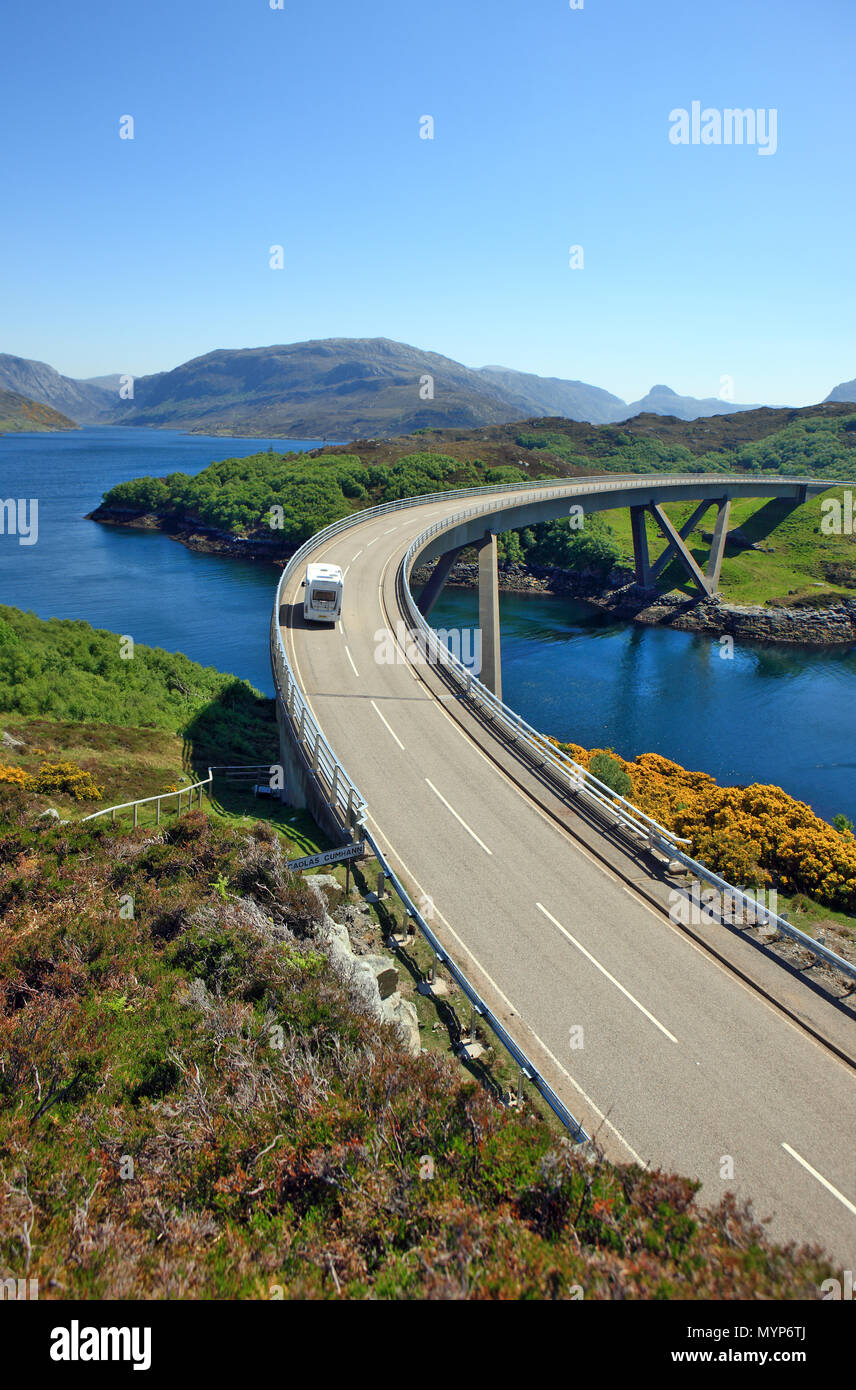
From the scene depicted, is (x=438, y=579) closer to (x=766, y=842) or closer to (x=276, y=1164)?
(x=766, y=842)

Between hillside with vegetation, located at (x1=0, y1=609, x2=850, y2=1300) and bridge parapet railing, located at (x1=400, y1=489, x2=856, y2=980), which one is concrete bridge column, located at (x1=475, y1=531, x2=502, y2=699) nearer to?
bridge parapet railing, located at (x1=400, y1=489, x2=856, y2=980)

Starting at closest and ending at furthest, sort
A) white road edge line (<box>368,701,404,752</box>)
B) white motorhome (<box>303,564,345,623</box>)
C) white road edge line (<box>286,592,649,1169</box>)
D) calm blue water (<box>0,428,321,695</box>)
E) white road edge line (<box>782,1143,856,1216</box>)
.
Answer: white road edge line (<box>782,1143,856,1216</box>)
white road edge line (<box>286,592,649,1169</box>)
white road edge line (<box>368,701,404,752</box>)
white motorhome (<box>303,564,345,623</box>)
calm blue water (<box>0,428,321,695</box>)

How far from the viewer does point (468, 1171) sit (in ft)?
29.1

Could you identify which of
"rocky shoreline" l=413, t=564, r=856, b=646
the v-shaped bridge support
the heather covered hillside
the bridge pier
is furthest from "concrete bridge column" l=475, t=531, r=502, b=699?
the v-shaped bridge support

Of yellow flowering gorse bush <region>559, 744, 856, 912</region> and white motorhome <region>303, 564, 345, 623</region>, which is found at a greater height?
white motorhome <region>303, 564, 345, 623</region>

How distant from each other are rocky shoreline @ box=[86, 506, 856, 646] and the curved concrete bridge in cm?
5973

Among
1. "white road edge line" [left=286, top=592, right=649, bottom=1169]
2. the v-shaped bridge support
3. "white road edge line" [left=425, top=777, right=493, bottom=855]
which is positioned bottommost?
"white road edge line" [left=286, top=592, right=649, bottom=1169]

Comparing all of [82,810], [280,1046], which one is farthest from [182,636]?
[280,1046]

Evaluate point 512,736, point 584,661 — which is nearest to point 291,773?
point 512,736

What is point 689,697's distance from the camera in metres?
59.0

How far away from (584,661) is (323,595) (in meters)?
36.8

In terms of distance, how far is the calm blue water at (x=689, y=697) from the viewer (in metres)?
46.3

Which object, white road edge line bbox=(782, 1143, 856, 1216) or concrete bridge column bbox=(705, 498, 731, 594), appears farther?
concrete bridge column bbox=(705, 498, 731, 594)

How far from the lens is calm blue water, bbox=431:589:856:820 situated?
152ft
